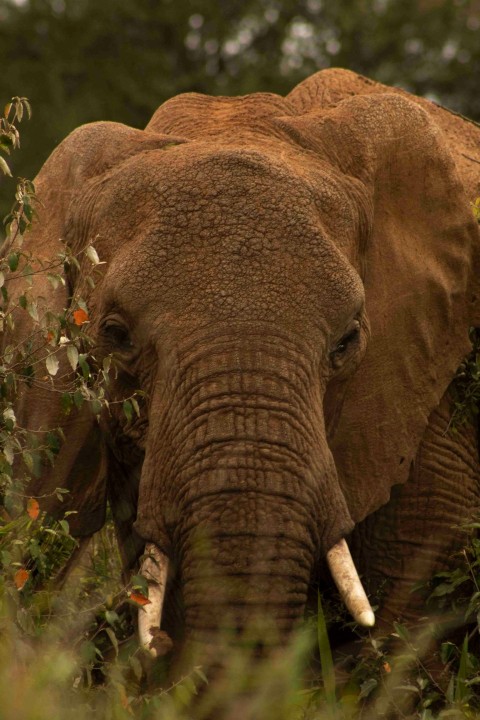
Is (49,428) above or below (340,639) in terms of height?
above

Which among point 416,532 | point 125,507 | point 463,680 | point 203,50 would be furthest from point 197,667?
point 203,50

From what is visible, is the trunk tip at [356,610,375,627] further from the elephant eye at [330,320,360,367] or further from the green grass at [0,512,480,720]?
the elephant eye at [330,320,360,367]

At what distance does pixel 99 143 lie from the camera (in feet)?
18.2

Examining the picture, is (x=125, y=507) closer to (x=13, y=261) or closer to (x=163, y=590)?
(x=163, y=590)

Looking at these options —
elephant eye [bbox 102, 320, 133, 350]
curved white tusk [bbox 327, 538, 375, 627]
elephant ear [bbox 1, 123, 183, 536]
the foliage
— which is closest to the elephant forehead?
elephant eye [bbox 102, 320, 133, 350]

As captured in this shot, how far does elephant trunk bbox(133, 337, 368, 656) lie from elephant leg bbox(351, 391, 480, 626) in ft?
3.27

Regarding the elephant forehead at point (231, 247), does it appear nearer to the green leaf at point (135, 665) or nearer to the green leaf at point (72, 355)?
the green leaf at point (72, 355)

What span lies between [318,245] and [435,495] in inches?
48.6

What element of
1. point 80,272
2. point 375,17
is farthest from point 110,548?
point 375,17

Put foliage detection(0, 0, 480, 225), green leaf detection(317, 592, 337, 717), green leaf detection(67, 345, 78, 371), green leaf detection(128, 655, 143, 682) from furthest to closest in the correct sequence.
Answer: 1. foliage detection(0, 0, 480, 225)
2. green leaf detection(67, 345, 78, 371)
3. green leaf detection(317, 592, 337, 717)
4. green leaf detection(128, 655, 143, 682)

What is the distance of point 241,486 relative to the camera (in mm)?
4547

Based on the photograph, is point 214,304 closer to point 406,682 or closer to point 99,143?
point 99,143

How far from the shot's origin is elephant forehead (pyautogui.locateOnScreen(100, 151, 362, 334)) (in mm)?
4832

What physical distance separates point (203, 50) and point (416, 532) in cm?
1449
